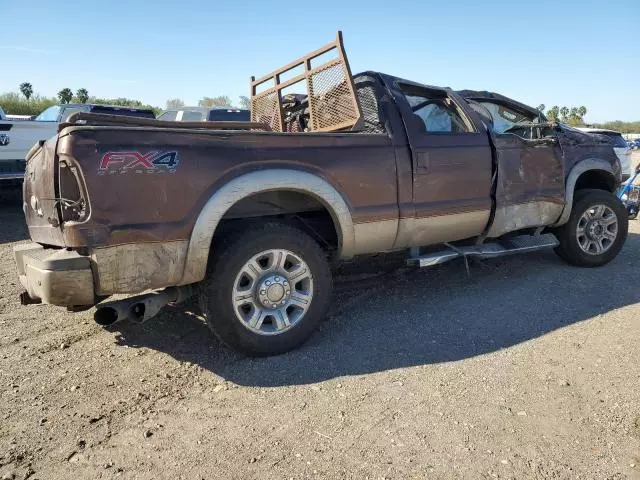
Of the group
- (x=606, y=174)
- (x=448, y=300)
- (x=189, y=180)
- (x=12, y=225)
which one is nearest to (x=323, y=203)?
(x=189, y=180)

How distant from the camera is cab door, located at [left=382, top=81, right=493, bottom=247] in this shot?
4426 mm

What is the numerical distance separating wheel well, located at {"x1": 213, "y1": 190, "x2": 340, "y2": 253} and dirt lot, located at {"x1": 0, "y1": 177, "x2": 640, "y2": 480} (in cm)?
75

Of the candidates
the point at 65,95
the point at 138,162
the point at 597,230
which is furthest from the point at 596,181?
the point at 65,95

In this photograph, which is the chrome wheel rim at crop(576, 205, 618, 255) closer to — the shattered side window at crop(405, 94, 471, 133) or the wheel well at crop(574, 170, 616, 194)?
the wheel well at crop(574, 170, 616, 194)

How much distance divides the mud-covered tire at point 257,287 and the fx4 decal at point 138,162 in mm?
691

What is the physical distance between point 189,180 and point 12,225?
714 cm

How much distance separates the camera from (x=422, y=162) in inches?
173

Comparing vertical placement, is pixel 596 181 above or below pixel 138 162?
below

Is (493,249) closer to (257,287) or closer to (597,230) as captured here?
(597,230)

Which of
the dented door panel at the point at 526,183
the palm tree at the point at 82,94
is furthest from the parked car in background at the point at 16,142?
the palm tree at the point at 82,94

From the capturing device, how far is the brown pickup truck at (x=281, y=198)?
318 cm

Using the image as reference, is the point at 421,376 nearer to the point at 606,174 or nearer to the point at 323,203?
the point at 323,203

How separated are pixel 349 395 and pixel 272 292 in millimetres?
920

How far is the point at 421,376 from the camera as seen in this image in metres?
3.44
